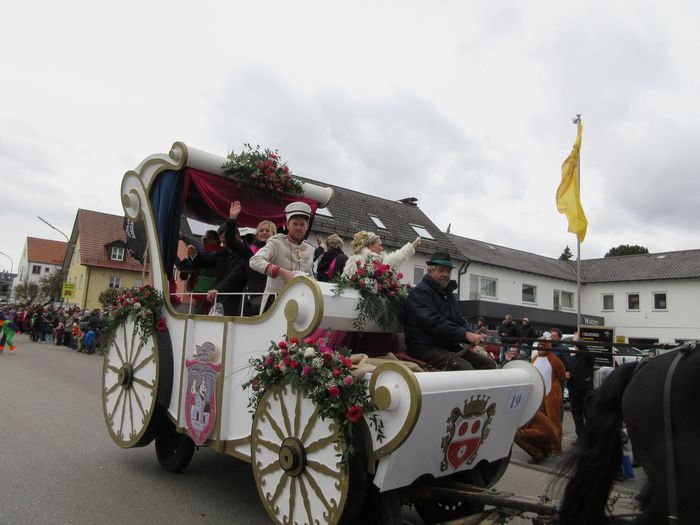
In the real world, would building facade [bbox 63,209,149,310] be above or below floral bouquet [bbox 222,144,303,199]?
above

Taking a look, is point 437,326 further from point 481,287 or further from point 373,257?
point 481,287

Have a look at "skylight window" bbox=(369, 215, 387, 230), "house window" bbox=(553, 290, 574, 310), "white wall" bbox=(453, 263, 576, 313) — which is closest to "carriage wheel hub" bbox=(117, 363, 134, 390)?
"skylight window" bbox=(369, 215, 387, 230)

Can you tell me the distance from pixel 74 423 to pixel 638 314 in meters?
31.2

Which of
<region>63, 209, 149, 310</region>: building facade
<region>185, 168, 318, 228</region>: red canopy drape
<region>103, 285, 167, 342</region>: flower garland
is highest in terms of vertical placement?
<region>63, 209, 149, 310</region>: building facade

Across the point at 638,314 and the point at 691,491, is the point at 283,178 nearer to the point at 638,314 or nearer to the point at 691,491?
the point at 691,491

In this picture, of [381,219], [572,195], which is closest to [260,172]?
[572,195]

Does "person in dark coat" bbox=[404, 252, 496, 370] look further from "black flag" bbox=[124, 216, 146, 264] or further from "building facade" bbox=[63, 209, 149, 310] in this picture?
"building facade" bbox=[63, 209, 149, 310]

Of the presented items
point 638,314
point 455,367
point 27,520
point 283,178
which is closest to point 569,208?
point 283,178

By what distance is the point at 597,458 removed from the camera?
8.88ft

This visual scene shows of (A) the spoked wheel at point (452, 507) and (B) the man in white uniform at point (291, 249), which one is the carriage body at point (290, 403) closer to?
(A) the spoked wheel at point (452, 507)

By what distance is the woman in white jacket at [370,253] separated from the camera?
421 centimetres

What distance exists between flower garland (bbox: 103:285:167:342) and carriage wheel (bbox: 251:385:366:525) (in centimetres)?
204

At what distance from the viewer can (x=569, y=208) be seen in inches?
459

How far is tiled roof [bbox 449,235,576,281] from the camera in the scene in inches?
1031
